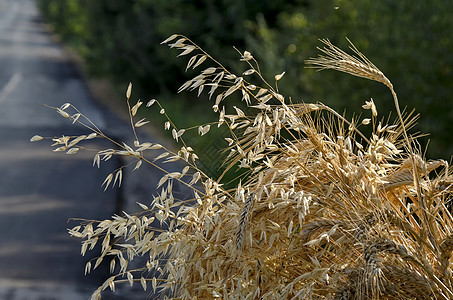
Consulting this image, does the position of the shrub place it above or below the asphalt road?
above

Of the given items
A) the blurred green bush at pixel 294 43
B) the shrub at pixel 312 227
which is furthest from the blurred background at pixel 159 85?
the shrub at pixel 312 227

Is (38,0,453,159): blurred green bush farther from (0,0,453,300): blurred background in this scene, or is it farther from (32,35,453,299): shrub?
(32,35,453,299): shrub

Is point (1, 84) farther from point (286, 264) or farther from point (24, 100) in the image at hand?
point (286, 264)

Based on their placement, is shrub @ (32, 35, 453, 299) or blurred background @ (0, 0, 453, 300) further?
blurred background @ (0, 0, 453, 300)

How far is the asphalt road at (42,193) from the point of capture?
5.72m

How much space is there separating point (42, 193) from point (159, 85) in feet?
16.0

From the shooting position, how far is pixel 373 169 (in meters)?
2.27

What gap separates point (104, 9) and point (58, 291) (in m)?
9.71

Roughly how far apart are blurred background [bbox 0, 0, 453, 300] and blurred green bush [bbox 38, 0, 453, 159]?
0.01m

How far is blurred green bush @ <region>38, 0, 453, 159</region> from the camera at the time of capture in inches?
226

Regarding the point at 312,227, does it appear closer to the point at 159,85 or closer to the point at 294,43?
the point at 294,43

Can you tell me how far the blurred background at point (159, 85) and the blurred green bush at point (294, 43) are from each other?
1 centimetres

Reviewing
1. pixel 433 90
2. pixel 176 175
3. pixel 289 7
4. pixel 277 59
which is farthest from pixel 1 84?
pixel 176 175

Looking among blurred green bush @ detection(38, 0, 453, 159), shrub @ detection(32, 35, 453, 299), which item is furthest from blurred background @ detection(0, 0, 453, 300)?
shrub @ detection(32, 35, 453, 299)
